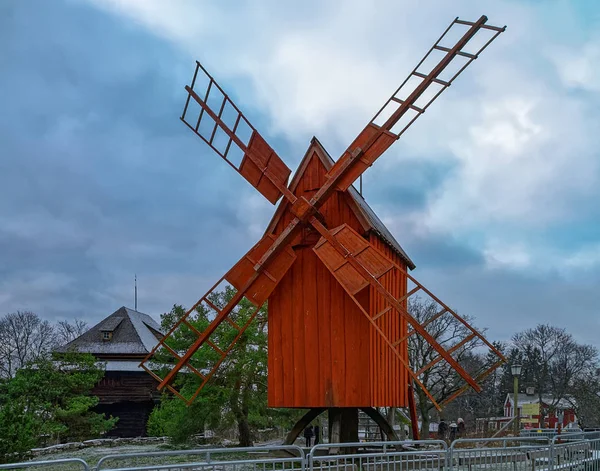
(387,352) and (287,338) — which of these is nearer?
(387,352)

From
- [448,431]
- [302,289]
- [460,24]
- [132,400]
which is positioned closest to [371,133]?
[460,24]

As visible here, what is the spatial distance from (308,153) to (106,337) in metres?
24.8

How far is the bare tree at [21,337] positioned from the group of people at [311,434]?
26.7 meters

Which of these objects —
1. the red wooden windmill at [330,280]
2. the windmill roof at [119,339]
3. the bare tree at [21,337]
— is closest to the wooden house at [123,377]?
the windmill roof at [119,339]

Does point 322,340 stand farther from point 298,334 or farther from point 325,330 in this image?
point 298,334

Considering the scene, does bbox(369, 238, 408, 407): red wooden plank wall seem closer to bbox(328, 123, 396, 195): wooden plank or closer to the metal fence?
the metal fence

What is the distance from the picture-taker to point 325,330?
1212 cm

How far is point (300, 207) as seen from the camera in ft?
40.4

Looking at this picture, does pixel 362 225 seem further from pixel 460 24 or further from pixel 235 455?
pixel 235 455

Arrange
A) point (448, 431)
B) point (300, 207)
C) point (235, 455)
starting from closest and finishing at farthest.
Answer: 1. point (300, 207)
2. point (235, 455)
3. point (448, 431)

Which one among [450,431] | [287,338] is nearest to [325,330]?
[287,338]

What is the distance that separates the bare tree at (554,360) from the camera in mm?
43750

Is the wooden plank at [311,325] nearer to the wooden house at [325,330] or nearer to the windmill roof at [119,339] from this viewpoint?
the wooden house at [325,330]

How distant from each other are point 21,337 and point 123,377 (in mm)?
15109
